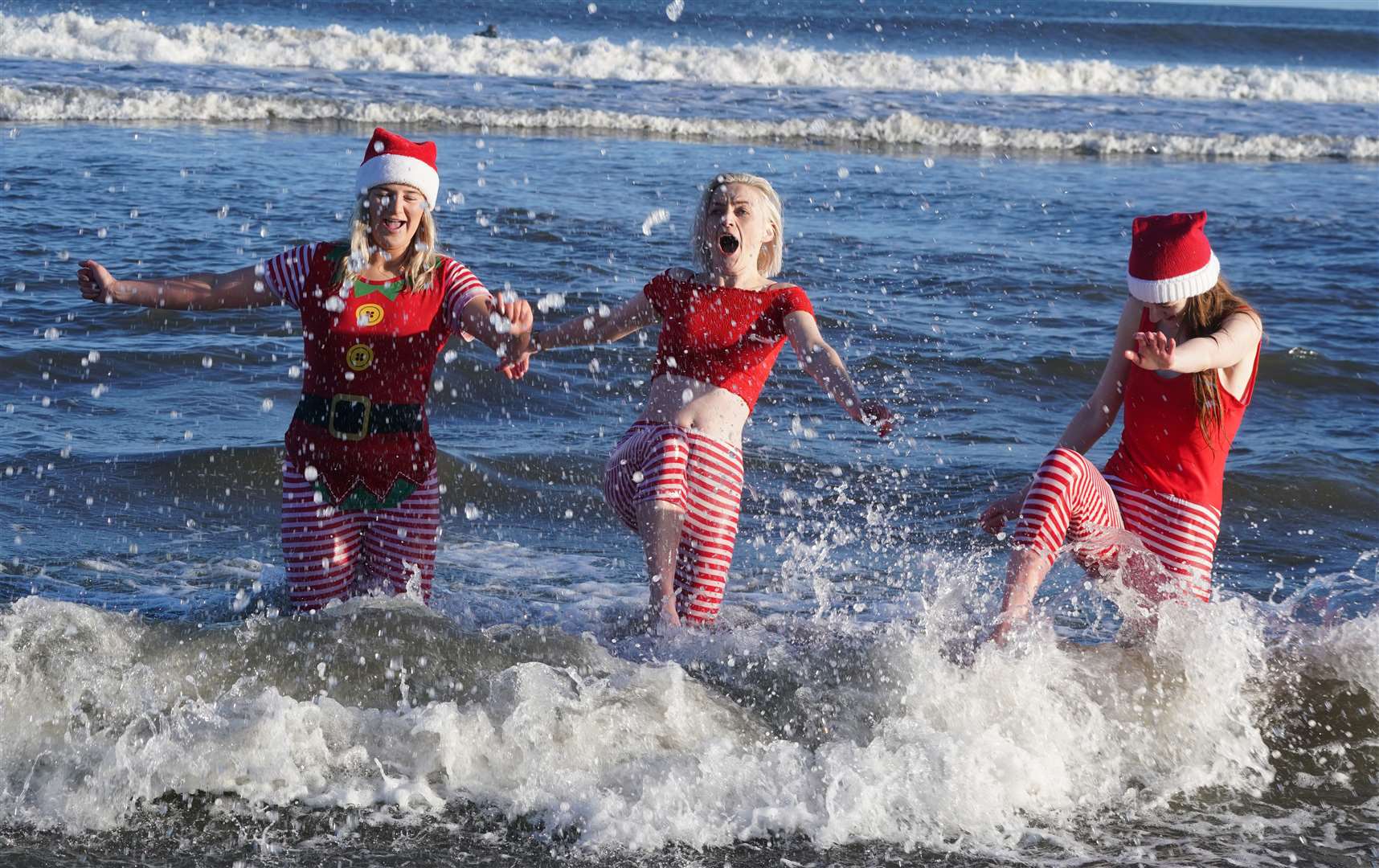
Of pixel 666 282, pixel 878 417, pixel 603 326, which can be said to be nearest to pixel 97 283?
pixel 603 326

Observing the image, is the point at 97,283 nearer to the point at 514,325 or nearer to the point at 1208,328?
the point at 514,325

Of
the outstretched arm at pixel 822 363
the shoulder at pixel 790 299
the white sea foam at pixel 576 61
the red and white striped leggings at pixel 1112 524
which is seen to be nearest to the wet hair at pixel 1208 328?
the red and white striped leggings at pixel 1112 524

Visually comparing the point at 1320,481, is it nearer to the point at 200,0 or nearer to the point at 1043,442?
the point at 1043,442

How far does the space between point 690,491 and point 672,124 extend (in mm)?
16078

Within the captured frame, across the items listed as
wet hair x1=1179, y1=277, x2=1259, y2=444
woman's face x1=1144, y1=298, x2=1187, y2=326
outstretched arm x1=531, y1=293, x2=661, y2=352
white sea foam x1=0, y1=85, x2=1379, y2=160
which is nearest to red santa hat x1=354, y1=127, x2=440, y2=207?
outstretched arm x1=531, y1=293, x2=661, y2=352

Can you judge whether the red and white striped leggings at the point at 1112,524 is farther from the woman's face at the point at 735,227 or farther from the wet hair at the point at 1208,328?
the woman's face at the point at 735,227

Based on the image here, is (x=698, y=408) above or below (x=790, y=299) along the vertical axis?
below

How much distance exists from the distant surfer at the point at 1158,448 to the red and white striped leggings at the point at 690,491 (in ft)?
3.24

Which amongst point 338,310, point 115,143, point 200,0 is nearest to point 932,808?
point 338,310

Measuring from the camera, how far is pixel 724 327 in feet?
16.5

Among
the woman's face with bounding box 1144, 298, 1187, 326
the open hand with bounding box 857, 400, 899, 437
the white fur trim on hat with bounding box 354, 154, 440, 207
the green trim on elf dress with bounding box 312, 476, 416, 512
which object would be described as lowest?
the green trim on elf dress with bounding box 312, 476, 416, 512

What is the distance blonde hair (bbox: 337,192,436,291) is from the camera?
470 centimetres

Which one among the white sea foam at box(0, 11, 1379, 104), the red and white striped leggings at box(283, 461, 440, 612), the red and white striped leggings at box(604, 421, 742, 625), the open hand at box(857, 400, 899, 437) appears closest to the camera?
the open hand at box(857, 400, 899, 437)

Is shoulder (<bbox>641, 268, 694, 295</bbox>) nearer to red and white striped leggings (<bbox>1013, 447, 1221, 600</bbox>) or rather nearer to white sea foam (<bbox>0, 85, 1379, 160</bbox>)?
red and white striped leggings (<bbox>1013, 447, 1221, 600</bbox>)
